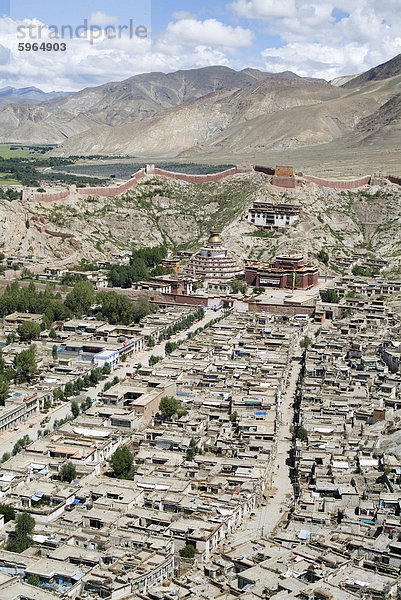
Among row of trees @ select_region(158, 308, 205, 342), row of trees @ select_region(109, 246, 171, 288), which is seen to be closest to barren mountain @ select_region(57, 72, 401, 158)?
row of trees @ select_region(109, 246, 171, 288)

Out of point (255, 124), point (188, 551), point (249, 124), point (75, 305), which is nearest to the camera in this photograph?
point (188, 551)

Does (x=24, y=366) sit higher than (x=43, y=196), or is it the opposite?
(x=43, y=196)

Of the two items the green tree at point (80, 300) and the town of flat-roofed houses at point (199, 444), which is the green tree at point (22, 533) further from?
the green tree at point (80, 300)

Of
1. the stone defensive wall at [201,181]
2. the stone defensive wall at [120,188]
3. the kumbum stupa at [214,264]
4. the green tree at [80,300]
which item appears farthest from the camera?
the stone defensive wall at [201,181]

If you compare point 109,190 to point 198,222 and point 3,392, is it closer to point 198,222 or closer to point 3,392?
point 198,222

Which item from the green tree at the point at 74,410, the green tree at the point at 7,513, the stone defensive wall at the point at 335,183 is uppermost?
the stone defensive wall at the point at 335,183

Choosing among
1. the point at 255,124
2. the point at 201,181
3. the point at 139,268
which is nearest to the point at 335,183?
the point at 201,181

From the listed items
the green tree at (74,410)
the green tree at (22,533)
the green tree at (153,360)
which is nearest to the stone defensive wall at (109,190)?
the green tree at (153,360)

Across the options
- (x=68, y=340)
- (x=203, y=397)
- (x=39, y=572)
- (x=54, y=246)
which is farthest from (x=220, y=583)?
(x=54, y=246)
